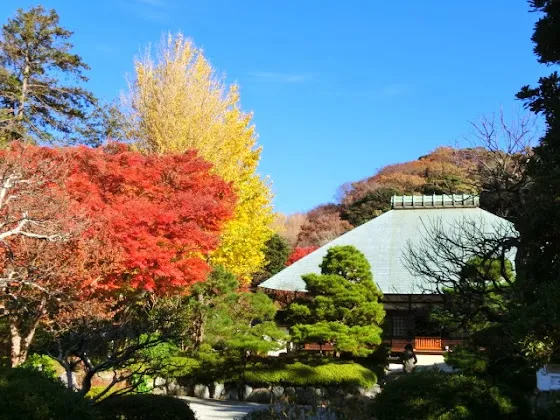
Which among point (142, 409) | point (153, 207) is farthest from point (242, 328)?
point (142, 409)

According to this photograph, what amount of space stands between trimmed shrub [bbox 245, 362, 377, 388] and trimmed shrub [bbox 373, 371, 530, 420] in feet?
19.2

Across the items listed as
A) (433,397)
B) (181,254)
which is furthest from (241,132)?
(433,397)

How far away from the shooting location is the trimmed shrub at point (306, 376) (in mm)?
13383

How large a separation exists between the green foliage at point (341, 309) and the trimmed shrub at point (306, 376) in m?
0.70

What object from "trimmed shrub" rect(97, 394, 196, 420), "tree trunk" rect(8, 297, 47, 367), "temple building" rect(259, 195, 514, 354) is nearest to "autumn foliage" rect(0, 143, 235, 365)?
"tree trunk" rect(8, 297, 47, 367)

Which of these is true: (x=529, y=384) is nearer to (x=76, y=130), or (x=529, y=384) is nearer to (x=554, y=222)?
(x=554, y=222)

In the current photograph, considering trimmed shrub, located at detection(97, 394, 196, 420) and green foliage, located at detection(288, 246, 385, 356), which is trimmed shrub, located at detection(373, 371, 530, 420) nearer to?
trimmed shrub, located at detection(97, 394, 196, 420)

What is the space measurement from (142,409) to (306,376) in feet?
22.6

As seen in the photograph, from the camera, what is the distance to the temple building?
2025cm

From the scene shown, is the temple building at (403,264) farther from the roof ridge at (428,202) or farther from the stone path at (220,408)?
the stone path at (220,408)

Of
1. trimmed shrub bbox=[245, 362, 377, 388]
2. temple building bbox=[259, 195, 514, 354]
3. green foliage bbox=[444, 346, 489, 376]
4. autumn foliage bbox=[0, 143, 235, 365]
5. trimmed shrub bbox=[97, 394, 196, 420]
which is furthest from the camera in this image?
temple building bbox=[259, 195, 514, 354]

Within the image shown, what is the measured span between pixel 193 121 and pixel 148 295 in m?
9.09

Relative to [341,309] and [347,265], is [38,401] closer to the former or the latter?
[341,309]

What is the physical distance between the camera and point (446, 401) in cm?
736
